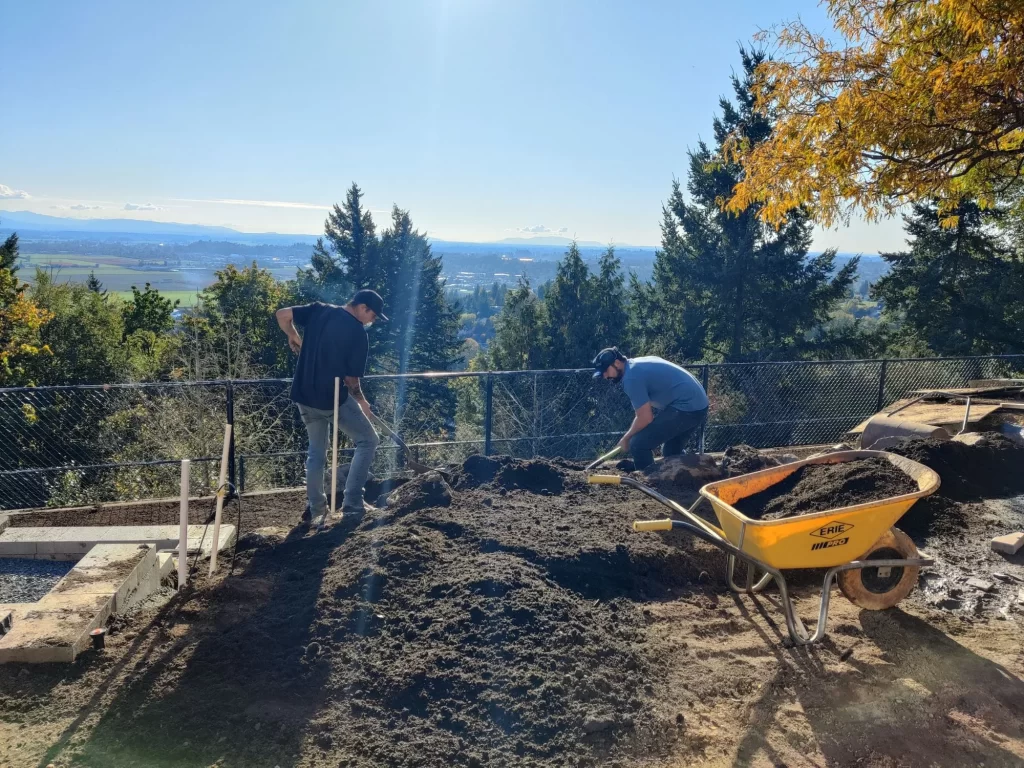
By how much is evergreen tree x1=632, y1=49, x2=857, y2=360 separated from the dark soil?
71.0ft

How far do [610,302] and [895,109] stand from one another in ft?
80.2

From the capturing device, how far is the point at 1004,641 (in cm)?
362

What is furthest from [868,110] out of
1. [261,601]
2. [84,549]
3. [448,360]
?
[448,360]

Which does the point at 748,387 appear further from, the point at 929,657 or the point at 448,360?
the point at 448,360

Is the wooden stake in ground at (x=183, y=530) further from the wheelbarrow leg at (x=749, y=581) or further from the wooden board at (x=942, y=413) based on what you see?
the wooden board at (x=942, y=413)

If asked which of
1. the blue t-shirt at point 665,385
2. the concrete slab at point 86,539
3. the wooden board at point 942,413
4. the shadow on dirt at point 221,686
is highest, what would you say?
the blue t-shirt at point 665,385

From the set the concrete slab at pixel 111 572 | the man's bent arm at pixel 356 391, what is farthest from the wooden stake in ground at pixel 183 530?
the man's bent arm at pixel 356 391

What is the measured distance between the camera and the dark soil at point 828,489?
400 cm

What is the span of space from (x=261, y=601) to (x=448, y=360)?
1285 inches

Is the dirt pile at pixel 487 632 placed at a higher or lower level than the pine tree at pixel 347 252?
lower

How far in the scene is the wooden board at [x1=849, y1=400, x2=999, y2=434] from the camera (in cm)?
727

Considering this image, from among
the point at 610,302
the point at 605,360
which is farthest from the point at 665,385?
the point at 610,302

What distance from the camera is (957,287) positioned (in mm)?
22906

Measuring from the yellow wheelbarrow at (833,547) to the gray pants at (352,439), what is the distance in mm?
2417
